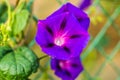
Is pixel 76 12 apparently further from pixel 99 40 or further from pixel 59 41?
pixel 99 40

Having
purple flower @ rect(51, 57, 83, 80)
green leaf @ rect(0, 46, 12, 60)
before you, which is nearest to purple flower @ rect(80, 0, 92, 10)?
purple flower @ rect(51, 57, 83, 80)

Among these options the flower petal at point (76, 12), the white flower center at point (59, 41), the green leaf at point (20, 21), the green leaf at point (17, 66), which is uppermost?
the flower petal at point (76, 12)

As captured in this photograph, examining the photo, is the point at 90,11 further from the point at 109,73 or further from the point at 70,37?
the point at 109,73

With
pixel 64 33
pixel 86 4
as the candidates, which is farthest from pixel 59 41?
pixel 86 4

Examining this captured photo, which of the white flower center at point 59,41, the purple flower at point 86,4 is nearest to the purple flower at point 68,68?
the white flower center at point 59,41

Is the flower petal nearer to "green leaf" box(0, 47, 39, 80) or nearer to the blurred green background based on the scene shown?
"green leaf" box(0, 47, 39, 80)

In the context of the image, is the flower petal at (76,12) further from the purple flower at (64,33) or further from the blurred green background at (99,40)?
the blurred green background at (99,40)
